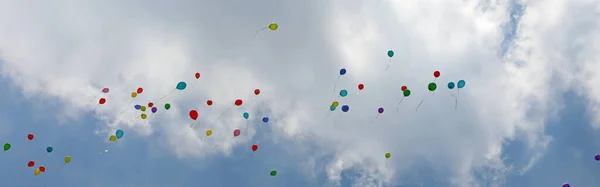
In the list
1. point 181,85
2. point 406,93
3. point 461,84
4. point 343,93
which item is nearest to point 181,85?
point 181,85

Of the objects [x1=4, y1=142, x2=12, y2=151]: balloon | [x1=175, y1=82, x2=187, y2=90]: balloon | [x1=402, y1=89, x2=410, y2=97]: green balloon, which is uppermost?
[x1=402, y1=89, x2=410, y2=97]: green balloon

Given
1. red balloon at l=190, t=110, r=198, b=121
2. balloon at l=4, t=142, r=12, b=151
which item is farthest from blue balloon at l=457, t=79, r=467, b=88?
balloon at l=4, t=142, r=12, b=151

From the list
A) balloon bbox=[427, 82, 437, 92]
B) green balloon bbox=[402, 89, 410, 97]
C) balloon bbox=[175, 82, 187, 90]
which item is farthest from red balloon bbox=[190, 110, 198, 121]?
balloon bbox=[427, 82, 437, 92]

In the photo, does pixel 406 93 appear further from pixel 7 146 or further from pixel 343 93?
pixel 7 146

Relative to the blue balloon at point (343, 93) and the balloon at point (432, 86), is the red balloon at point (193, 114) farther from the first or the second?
the balloon at point (432, 86)

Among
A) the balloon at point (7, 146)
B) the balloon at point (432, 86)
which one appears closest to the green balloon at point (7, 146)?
the balloon at point (7, 146)

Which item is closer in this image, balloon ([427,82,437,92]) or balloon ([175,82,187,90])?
balloon ([427,82,437,92])

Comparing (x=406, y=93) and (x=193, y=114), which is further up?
(x=406, y=93)

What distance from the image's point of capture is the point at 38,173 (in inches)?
1147

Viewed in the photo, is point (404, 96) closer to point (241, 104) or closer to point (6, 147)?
point (241, 104)

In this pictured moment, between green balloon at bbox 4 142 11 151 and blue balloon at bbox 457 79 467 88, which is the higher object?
blue balloon at bbox 457 79 467 88

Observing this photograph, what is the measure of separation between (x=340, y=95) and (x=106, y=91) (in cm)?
1173

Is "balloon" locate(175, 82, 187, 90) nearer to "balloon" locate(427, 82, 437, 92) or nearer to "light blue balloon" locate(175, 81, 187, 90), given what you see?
"light blue balloon" locate(175, 81, 187, 90)

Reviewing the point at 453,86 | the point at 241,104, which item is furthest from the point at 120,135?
the point at 453,86
